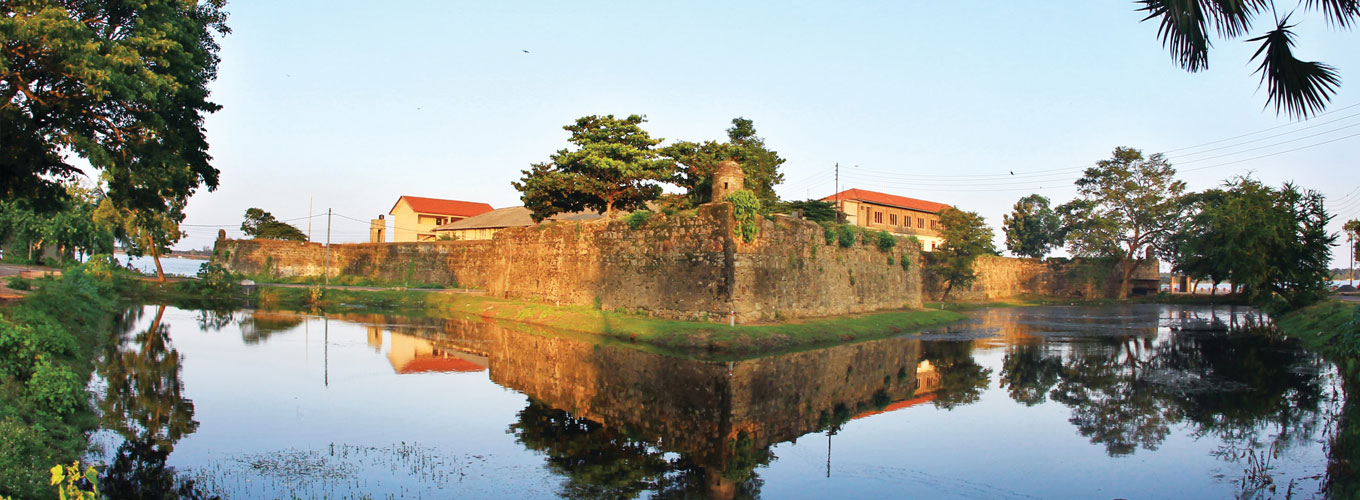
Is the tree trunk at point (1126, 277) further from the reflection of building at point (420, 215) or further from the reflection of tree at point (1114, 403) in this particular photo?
the reflection of building at point (420, 215)

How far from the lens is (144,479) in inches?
302

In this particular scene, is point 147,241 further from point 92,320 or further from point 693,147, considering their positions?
point 693,147

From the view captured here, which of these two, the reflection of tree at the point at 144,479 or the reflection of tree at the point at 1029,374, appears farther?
the reflection of tree at the point at 1029,374

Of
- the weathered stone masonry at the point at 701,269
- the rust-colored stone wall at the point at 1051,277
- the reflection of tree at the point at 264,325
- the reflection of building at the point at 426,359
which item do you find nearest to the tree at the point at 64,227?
the reflection of tree at the point at 264,325

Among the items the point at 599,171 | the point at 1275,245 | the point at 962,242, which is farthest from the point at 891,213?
the point at 599,171

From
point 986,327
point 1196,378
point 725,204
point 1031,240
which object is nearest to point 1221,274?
point 986,327

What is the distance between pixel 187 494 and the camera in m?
7.25

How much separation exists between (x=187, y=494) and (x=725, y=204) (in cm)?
1724

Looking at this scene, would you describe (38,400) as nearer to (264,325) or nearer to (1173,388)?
(264,325)

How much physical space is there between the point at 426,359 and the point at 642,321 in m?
7.42

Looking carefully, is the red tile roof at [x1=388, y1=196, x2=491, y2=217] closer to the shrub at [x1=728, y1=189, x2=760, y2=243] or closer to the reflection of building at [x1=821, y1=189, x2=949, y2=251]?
the reflection of building at [x1=821, y1=189, x2=949, y2=251]

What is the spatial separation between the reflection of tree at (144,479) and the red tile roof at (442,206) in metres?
73.7

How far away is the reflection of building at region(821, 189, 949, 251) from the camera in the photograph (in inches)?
2667

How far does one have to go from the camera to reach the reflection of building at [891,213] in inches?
2667
